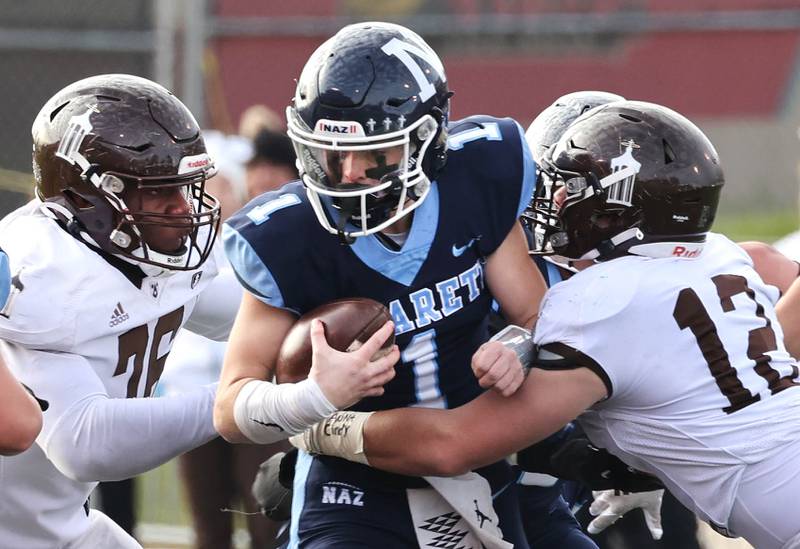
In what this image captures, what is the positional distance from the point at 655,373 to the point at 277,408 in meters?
0.86

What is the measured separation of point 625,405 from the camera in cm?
300

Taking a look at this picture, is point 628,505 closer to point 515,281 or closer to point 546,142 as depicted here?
point 515,281

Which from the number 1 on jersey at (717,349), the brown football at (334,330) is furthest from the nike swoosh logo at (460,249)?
the number 1 on jersey at (717,349)

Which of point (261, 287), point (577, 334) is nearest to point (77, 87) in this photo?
point (261, 287)

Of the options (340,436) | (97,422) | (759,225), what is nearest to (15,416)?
(97,422)

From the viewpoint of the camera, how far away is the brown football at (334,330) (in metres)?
2.81

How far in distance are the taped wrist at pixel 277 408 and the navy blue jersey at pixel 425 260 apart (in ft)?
0.82

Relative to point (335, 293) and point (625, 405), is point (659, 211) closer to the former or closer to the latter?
point (625, 405)

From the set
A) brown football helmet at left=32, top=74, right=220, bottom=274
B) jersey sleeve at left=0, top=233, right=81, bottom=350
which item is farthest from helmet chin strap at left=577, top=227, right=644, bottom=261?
jersey sleeve at left=0, top=233, right=81, bottom=350

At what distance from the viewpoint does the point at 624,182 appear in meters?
3.06

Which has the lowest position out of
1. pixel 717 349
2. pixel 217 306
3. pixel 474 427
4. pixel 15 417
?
pixel 217 306


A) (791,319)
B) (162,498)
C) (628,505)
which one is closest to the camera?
(628,505)

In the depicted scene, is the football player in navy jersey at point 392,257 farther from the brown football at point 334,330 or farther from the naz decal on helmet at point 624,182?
the naz decal on helmet at point 624,182

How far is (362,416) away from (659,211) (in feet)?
2.82
